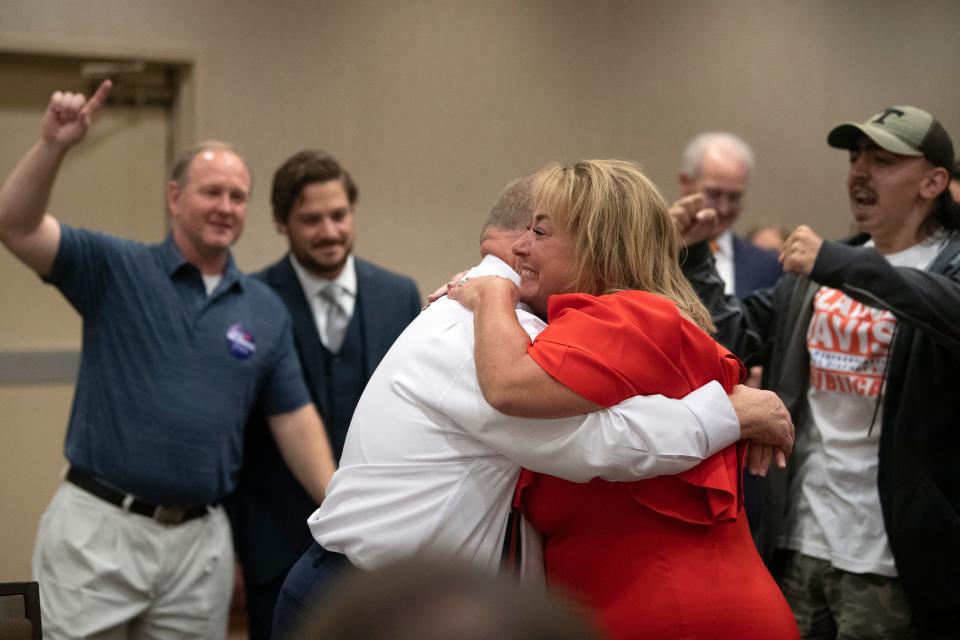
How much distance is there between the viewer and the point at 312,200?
3.40m

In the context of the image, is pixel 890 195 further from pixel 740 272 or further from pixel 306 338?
pixel 306 338

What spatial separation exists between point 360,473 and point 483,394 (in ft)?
0.87

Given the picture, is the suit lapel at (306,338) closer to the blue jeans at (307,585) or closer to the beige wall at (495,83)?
the blue jeans at (307,585)

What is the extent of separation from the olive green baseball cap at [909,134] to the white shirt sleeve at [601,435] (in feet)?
4.22

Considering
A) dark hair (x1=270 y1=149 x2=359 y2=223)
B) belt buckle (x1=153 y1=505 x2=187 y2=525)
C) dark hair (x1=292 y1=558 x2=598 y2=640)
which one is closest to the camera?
dark hair (x1=292 y1=558 x2=598 y2=640)

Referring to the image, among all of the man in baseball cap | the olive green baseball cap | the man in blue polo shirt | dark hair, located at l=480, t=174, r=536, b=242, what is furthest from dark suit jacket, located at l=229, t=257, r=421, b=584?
the olive green baseball cap

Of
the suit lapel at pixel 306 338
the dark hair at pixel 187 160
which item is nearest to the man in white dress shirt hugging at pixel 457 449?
the suit lapel at pixel 306 338

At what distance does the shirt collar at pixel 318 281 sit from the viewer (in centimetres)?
336

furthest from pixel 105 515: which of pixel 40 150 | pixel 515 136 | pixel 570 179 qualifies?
pixel 515 136

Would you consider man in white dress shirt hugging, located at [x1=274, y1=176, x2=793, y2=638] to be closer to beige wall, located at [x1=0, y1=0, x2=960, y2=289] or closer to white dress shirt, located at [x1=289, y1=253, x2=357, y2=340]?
white dress shirt, located at [x1=289, y1=253, x2=357, y2=340]

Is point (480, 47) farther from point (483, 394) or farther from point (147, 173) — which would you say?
point (483, 394)

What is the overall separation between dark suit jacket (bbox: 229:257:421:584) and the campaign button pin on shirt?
28cm

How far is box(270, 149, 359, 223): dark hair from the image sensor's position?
3424 millimetres

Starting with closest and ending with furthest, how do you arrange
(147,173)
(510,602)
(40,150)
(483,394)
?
(510,602), (483,394), (40,150), (147,173)
